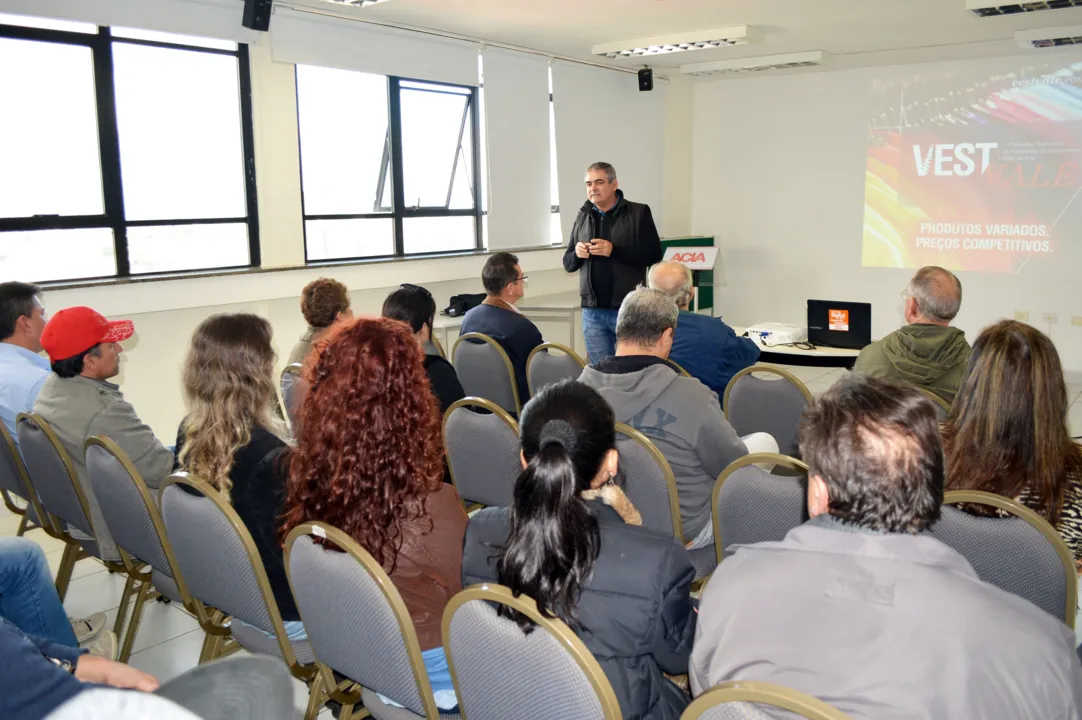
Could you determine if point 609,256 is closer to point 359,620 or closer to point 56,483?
point 56,483

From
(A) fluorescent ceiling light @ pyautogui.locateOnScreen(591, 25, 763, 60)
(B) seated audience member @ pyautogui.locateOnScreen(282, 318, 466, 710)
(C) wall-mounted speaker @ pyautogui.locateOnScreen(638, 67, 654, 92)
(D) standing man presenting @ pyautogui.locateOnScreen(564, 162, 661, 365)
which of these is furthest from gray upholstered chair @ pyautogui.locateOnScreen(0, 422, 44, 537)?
(C) wall-mounted speaker @ pyautogui.locateOnScreen(638, 67, 654, 92)

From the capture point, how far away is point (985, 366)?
6.24 ft

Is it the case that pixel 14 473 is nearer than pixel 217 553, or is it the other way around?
pixel 217 553

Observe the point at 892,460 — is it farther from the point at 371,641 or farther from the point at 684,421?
the point at 684,421

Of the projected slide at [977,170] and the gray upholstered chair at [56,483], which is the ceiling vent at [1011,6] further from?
the gray upholstered chair at [56,483]

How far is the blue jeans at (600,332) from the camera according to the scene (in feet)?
16.8

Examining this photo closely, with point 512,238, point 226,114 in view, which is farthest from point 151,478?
point 512,238

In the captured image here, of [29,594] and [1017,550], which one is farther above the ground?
[1017,550]

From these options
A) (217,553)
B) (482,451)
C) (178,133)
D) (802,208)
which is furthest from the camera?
(802,208)

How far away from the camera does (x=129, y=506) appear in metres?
2.10

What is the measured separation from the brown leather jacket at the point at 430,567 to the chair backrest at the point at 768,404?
68.7 inches

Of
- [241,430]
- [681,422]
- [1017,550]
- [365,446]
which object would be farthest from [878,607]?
[241,430]

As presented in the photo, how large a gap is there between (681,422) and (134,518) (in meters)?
1.54

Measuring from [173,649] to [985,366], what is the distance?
259 cm
